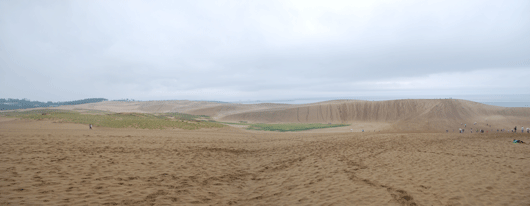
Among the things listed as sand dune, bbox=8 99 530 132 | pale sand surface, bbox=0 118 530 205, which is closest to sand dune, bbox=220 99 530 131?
sand dune, bbox=8 99 530 132

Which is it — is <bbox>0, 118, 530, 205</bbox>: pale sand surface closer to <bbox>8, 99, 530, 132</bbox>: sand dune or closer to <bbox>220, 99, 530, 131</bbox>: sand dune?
<bbox>8, 99, 530, 132</bbox>: sand dune

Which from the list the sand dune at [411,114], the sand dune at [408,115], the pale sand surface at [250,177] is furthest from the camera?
the sand dune at [411,114]

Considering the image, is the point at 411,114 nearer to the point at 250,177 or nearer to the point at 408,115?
the point at 408,115

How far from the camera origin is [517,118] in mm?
39125

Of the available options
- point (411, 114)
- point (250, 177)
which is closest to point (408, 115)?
point (411, 114)

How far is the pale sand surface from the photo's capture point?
5.71m

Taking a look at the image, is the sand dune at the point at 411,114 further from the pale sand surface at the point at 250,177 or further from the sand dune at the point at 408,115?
the pale sand surface at the point at 250,177

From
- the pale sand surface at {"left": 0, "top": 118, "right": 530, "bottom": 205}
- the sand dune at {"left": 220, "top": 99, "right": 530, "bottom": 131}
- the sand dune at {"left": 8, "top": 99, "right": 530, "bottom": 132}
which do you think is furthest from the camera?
A: the sand dune at {"left": 220, "top": 99, "right": 530, "bottom": 131}

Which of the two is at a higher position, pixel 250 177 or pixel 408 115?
pixel 408 115

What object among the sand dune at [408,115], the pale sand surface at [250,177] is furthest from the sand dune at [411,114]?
the pale sand surface at [250,177]

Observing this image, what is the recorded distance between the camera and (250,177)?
8812 millimetres

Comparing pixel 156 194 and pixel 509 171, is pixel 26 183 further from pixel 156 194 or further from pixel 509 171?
pixel 509 171

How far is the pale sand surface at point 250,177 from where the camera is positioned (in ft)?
18.7

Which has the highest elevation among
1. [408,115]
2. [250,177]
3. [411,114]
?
[411,114]
